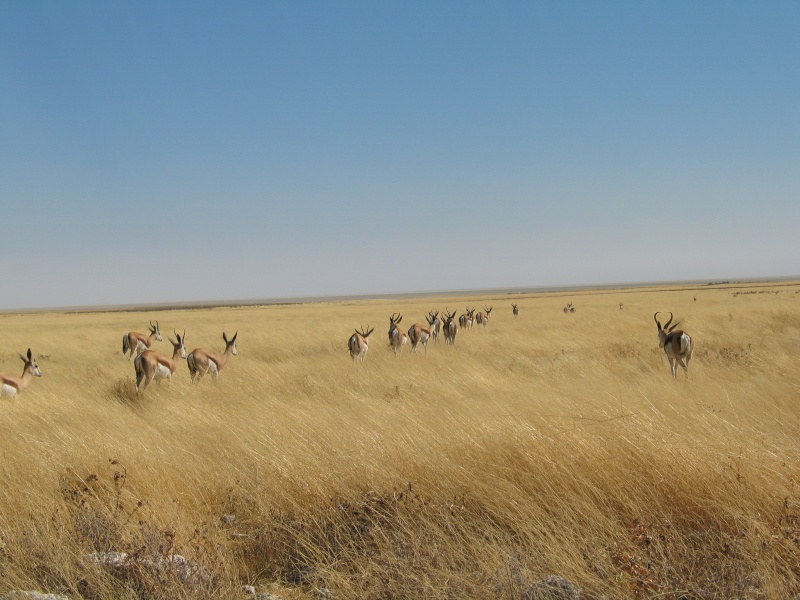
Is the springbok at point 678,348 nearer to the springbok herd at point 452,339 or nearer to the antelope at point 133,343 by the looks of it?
the springbok herd at point 452,339

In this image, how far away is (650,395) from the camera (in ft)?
29.7

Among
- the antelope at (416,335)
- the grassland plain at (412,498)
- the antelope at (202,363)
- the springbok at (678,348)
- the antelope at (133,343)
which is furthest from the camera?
the antelope at (416,335)

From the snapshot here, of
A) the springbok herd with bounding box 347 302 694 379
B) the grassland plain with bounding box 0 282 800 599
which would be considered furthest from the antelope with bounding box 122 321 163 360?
the grassland plain with bounding box 0 282 800 599

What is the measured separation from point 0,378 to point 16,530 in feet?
27.5

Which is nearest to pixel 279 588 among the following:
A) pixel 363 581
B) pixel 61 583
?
pixel 363 581

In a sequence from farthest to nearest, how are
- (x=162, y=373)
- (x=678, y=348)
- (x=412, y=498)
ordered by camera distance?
1. (x=162, y=373)
2. (x=678, y=348)
3. (x=412, y=498)

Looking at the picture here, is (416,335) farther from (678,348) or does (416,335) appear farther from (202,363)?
(678,348)

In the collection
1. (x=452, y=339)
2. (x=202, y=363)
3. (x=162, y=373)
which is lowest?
(x=452, y=339)

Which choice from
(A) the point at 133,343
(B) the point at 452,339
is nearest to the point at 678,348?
(B) the point at 452,339

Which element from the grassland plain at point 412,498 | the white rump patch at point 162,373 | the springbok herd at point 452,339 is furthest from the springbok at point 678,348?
the white rump patch at point 162,373

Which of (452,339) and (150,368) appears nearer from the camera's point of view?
(150,368)

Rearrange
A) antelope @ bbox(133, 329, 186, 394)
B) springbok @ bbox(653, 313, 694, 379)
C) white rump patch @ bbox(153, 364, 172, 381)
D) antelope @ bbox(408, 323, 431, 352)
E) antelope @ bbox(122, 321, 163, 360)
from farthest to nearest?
antelope @ bbox(408, 323, 431, 352) → antelope @ bbox(122, 321, 163, 360) → white rump patch @ bbox(153, 364, 172, 381) → springbok @ bbox(653, 313, 694, 379) → antelope @ bbox(133, 329, 186, 394)

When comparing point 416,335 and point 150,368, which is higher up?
point 150,368

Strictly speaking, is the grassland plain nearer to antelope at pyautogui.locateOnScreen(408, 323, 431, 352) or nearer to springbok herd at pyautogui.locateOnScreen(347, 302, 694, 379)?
springbok herd at pyautogui.locateOnScreen(347, 302, 694, 379)
